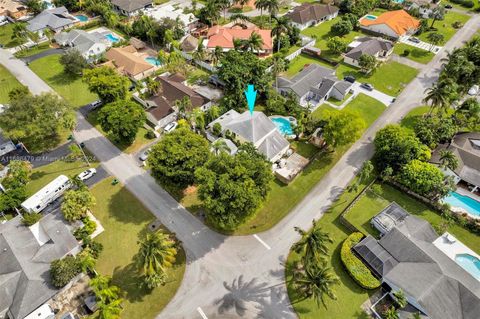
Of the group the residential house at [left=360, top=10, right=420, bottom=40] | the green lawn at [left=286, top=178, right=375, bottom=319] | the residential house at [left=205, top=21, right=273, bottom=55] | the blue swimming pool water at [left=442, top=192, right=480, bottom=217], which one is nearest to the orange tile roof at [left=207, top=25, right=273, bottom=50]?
the residential house at [left=205, top=21, right=273, bottom=55]

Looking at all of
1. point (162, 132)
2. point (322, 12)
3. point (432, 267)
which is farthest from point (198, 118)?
point (322, 12)

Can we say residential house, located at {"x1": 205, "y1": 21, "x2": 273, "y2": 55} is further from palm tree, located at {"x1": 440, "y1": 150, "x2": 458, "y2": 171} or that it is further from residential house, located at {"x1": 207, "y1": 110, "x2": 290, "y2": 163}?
palm tree, located at {"x1": 440, "y1": 150, "x2": 458, "y2": 171}

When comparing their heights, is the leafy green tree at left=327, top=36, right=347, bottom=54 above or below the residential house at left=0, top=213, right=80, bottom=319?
above

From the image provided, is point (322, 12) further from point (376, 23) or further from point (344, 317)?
point (344, 317)

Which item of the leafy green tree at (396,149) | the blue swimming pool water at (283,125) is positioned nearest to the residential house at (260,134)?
the blue swimming pool water at (283,125)

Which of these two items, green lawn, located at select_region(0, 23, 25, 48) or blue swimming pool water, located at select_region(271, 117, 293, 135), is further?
green lawn, located at select_region(0, 23, 25, 48)

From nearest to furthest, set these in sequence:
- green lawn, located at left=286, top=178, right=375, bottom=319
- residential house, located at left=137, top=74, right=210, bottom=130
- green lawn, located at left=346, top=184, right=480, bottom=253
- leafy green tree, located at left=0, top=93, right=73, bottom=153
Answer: green lawn, located at left=286, top=178, right=375, bottom=319
green lawn, located at left=346, top=184, right=480, bottom=253
leafy green tree, located at left=0, top=93, right=73, bottom=153
residential house, located at left=137, top=74, right=210, bottom=130
